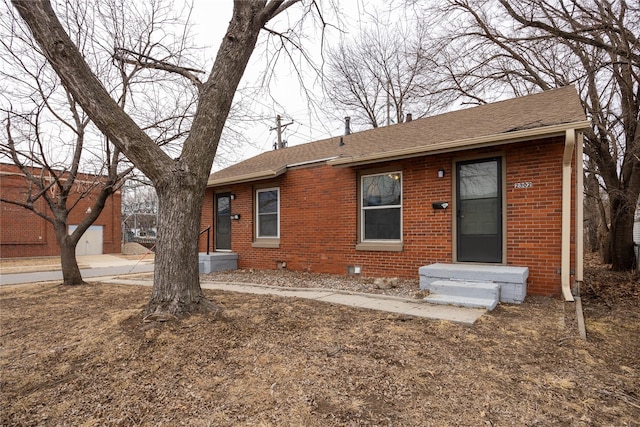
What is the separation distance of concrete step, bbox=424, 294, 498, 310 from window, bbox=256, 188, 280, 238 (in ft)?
18.5

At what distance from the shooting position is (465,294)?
5590 millimetres

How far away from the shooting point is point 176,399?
2.72 meters

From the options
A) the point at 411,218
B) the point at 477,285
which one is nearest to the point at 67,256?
the point at 411,218

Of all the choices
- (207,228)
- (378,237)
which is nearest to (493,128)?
(378,237)

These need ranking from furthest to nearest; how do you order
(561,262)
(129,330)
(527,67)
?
(527,67)
(561,262)
(129,330)

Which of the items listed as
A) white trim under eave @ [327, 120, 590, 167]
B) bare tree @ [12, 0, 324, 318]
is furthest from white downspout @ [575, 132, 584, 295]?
bare tree @ [12, 0, 324, 318]

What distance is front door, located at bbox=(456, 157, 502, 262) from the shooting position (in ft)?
21.7

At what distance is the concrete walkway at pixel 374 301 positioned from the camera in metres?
4.80

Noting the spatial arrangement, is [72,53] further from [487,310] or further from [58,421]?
[487,310]

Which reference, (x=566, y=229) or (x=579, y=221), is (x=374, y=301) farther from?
(x=579, y=221)

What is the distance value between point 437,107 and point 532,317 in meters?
11.3

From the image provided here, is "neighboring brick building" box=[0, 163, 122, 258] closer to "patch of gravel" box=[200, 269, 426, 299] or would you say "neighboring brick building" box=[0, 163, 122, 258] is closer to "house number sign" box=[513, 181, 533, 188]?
"patch of gravel" box=[200, 269, 426, 299]

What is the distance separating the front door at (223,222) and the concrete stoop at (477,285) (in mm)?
7285

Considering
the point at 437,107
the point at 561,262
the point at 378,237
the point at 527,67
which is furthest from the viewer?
the point at 437,107
